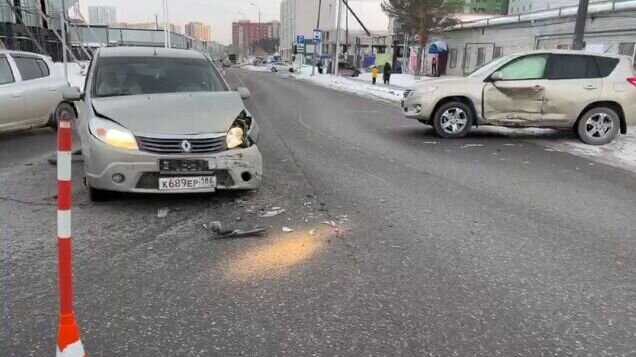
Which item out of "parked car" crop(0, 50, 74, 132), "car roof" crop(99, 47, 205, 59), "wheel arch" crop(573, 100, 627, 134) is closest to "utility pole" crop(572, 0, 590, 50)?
"wheel arch" crop(573, 100, 627, 134)

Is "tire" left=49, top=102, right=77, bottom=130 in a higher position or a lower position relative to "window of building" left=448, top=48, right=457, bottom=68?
lower

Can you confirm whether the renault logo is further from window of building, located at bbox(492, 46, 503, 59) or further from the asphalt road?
window of building, located at bbox(492, 46, 503, 59)

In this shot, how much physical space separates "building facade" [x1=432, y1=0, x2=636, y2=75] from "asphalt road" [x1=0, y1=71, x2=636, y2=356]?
1750cm

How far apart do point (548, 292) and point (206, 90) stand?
4.60 meters

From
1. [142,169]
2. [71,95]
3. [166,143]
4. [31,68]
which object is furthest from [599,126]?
Result: [31,68]

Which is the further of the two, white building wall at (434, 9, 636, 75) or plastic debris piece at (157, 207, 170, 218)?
white building wall at (434, 9, 636, 75)

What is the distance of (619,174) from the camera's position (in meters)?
8.12

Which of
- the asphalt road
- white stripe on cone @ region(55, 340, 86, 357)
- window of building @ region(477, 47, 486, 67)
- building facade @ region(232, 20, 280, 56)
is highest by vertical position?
building facade @ region(232, 20, 280, 56)

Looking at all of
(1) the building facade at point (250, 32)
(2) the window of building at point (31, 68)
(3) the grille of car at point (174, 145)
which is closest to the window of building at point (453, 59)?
(2) the window of building at point (31, 68)

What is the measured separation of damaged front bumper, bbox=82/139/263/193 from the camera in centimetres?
513

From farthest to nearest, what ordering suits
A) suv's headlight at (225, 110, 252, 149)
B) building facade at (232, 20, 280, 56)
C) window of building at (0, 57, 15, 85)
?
building facade at (232, 20, 280, 56), window of building at (0, 57, 15, 85), suv's headlight at (225, 110, 252, 149)

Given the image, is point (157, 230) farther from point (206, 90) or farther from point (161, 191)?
point (206, 90)

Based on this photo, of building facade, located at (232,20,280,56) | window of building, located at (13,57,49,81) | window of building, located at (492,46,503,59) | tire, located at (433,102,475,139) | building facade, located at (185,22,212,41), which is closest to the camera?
window of building, located at (13,57,49,81)

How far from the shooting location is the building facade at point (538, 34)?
24125 mm
